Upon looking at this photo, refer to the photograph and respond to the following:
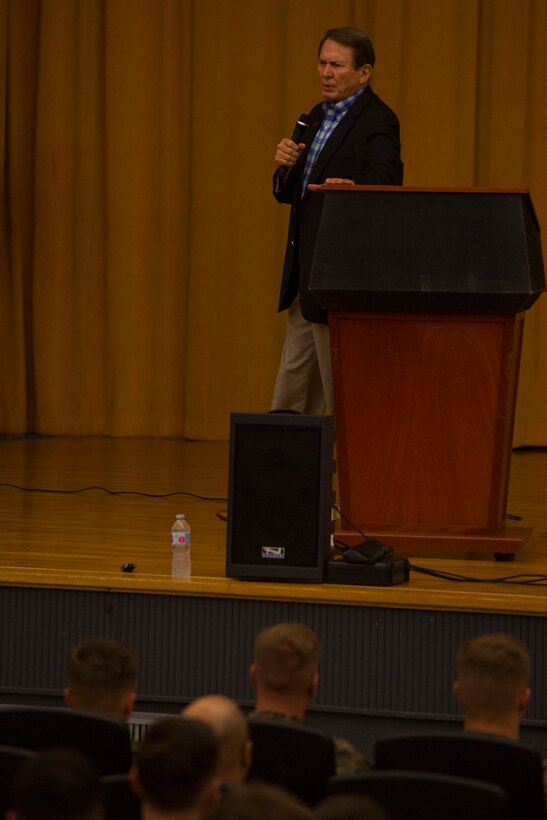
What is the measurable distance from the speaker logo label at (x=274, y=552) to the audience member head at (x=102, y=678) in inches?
43.8

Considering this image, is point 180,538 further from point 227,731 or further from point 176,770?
point 176,770

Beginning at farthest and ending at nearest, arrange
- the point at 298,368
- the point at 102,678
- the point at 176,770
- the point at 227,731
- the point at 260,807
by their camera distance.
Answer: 1. the point at 298,368
2. the point at 102,678
3. the point at 227,731
4. the point at 176,770
5. the point at 260,807

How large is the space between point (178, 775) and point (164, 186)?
20.2 ft

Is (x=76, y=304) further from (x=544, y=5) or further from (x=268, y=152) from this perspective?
(x=544, y=5)

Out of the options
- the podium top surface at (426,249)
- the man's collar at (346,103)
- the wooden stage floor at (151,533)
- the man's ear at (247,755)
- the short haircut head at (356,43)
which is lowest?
the man's ear at (247,755)

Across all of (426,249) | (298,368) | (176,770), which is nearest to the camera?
(176,770)

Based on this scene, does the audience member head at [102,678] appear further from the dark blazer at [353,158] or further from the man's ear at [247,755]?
the dark blazer at [353,158]

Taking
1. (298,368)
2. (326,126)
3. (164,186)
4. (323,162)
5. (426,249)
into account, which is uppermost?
(164,186)

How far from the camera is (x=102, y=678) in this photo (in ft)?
7.64

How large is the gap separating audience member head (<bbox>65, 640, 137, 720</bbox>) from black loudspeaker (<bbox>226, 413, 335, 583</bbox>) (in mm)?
1105

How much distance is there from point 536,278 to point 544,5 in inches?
161

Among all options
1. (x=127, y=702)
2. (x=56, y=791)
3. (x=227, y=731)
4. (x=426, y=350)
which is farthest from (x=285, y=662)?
(x=426, y=350)

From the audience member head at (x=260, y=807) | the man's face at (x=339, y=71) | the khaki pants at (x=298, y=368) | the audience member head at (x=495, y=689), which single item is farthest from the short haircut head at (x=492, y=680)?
the man's face at (x=339, y=71)

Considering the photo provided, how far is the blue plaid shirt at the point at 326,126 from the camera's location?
13.9 feet
